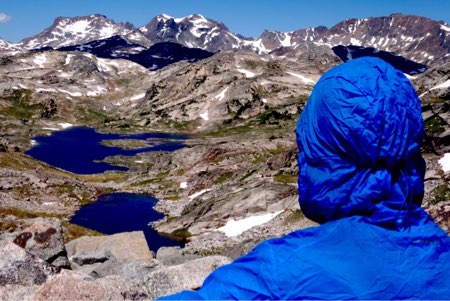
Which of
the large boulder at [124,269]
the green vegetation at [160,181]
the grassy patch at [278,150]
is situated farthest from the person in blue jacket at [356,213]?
the grassy patch at [278,150]

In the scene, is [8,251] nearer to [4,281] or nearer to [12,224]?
[4,281]

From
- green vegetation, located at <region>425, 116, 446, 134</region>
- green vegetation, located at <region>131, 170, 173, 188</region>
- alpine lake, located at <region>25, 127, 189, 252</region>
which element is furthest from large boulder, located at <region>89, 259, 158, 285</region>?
green vegetation, located at <region>131, 170, 173, 188</region>

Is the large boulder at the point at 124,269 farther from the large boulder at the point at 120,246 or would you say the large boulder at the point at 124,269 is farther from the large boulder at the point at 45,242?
the large boulder at the point at 120,246

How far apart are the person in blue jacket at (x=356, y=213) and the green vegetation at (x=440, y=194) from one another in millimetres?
32167

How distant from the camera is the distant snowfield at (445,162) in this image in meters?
40.7

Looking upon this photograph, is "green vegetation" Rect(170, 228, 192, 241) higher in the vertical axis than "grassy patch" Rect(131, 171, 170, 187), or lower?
higher

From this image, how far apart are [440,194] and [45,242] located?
28687 millimetres

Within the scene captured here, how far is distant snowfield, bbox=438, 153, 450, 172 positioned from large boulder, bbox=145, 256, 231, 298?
32.6 m

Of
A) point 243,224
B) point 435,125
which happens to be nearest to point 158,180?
point 243,224

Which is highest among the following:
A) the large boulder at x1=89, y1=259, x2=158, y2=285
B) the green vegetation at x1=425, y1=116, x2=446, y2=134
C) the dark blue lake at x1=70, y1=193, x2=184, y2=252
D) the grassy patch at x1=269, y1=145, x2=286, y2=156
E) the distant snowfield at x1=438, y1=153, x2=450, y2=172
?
the green vegetation at x1=425, y1=116, x2=446, y2=134

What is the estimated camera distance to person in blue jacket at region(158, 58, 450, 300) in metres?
3.13

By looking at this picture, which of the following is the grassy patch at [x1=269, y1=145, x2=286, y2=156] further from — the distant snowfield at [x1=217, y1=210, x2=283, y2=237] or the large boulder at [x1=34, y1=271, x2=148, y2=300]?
the large boulder at [x1=34, y1=271, x2=148, y2=300]

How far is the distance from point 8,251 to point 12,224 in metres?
35.4

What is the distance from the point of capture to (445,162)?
4203 centimetres
